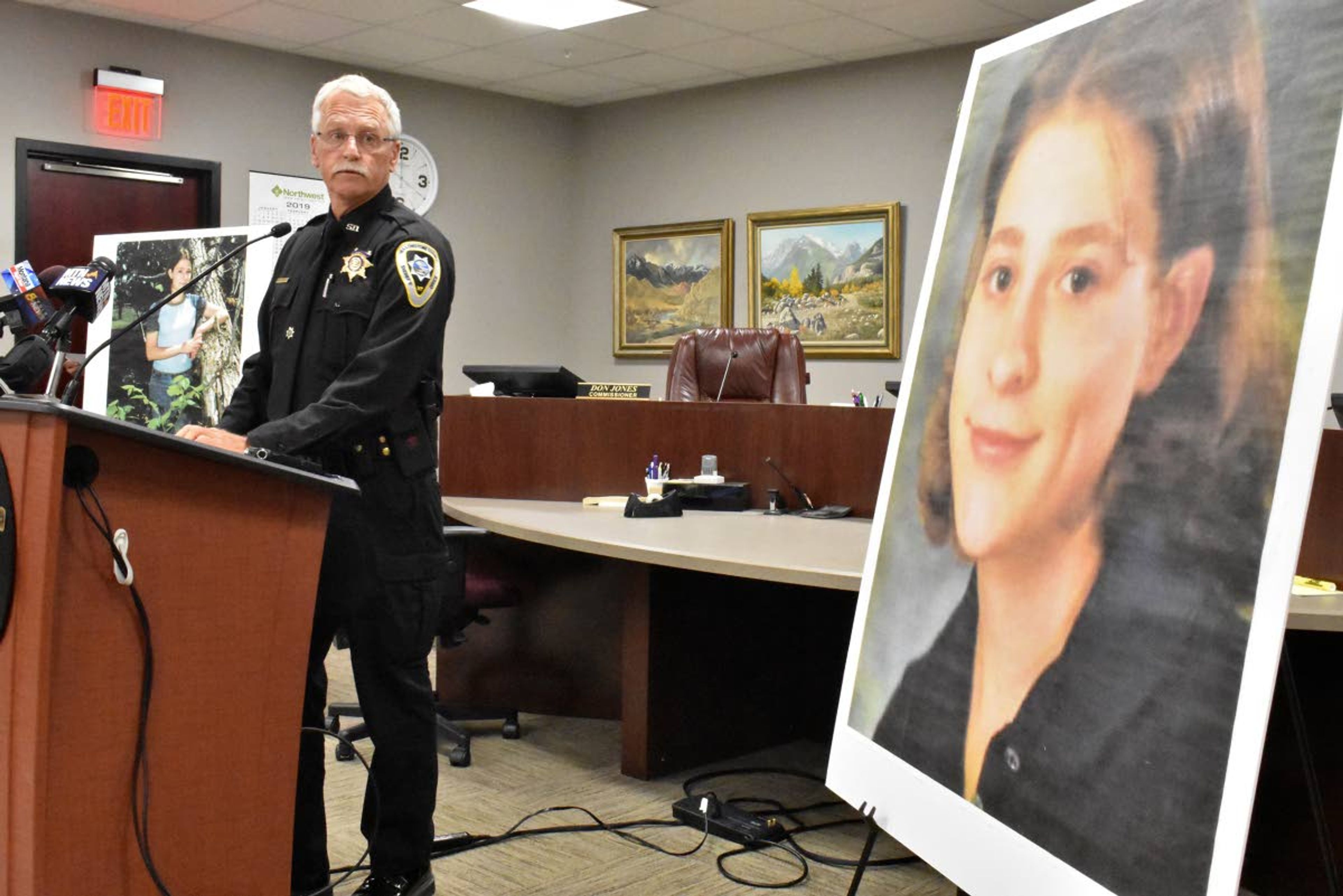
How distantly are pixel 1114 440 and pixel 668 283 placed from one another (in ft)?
20.5

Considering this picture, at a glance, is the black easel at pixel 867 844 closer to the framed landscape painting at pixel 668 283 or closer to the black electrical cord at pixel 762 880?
the black electrical cord at pixel 762 880

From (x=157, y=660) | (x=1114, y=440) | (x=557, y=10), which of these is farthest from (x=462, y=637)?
(x=557, y=10)

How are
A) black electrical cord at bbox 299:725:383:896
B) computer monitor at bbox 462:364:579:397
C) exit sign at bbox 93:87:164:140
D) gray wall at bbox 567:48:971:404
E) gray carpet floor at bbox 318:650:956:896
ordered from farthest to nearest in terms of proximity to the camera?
gray wall at bbox 567:48:971:404 < exit sign at bbox 93:87:164:140 < computer monitor at bbox 462:364:579:397 < gray carpet floor at bbox 318:650:956:896 < black electrical cord at bbox 299:725:383:896

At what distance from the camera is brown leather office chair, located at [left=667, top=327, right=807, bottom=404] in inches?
179

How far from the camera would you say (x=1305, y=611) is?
1933 mm

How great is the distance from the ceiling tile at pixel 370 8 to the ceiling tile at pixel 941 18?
6.04ft

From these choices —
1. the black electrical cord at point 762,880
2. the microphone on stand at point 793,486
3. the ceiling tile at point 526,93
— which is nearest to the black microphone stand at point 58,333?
the black electrical cord at point 762,880

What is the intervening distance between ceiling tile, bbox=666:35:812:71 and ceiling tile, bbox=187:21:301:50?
1840mm

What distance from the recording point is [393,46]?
6180 mm

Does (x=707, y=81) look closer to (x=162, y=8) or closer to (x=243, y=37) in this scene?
(x=243, y=37)

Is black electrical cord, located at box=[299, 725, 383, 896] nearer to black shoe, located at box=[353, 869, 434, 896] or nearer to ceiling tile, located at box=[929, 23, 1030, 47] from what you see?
black shoe, located at box=[353, 869, 434, 896]

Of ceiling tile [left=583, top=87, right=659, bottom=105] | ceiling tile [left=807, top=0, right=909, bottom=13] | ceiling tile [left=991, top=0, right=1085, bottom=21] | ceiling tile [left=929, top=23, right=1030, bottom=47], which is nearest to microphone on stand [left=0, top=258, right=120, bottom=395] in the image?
ceiling tile [left=807, top=0, right=909, bottom=13]

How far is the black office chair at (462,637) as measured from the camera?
10.4ft

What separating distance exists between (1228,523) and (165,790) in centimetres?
108
